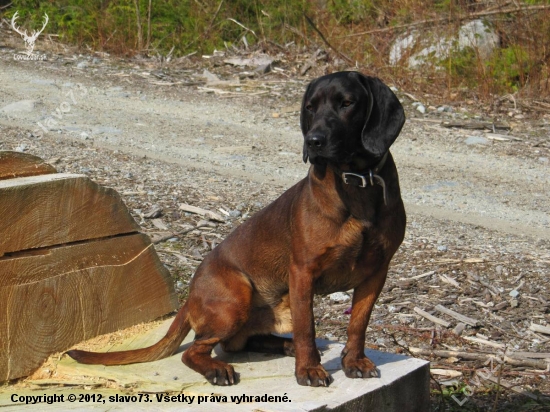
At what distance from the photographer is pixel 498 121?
10.1 meters

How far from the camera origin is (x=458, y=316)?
491cm

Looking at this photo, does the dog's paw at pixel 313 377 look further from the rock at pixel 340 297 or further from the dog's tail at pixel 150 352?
the rock at pixel 340 297

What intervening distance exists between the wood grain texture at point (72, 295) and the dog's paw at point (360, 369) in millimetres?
1058

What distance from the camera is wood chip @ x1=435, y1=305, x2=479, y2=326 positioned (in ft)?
15.9

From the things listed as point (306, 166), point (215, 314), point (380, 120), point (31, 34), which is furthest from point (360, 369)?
point (31, 34)

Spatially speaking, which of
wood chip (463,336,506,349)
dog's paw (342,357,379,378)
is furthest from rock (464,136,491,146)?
dog's paw (342,357,379,378)

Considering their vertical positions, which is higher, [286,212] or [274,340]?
[286,212]

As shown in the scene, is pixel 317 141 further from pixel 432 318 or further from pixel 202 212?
pixel 202 212

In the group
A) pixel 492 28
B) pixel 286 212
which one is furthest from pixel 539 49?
pixel 286 212

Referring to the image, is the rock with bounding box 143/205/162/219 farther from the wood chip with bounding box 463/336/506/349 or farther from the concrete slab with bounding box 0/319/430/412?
the wood chip with bounding box 463/336/506/349

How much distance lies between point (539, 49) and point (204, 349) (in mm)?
8999

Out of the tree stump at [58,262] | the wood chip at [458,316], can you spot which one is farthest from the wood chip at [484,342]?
the tree stump at [58,262]

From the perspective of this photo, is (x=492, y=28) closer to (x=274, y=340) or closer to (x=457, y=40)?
(x=457, y=40)

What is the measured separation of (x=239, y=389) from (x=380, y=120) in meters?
1.22
